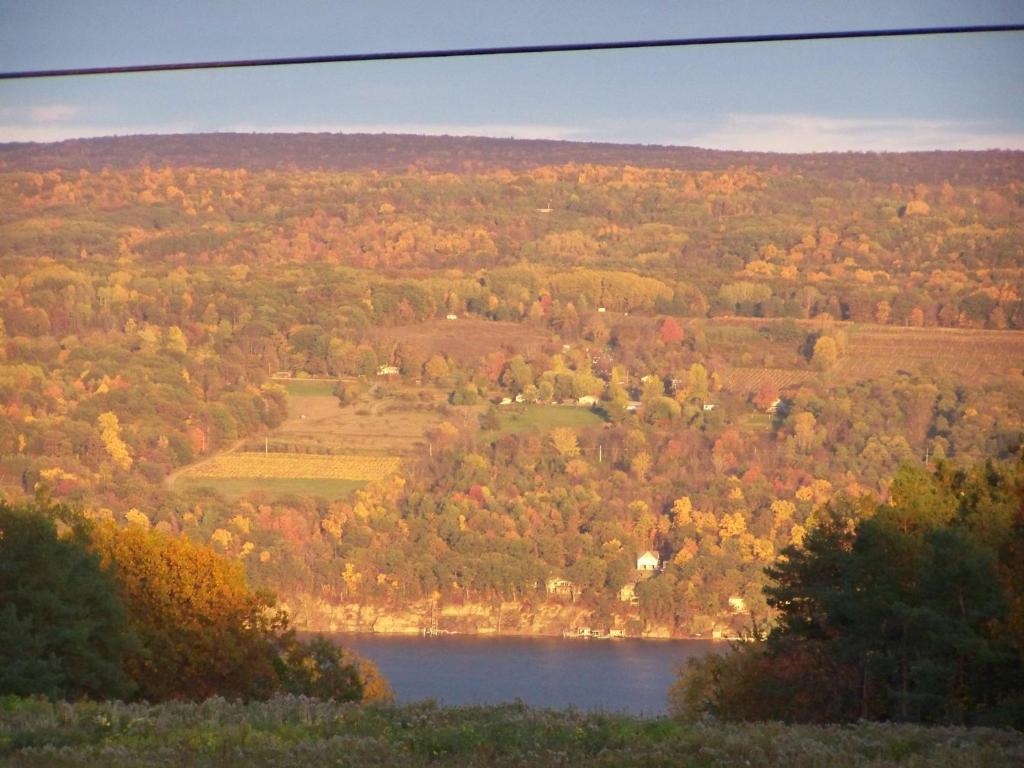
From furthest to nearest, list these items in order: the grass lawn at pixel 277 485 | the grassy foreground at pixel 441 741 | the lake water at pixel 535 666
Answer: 1. the grass lawn at pixel 277 485
2. the lake water at pixel 535 666
3. the grassy foreground at pixel 441 741

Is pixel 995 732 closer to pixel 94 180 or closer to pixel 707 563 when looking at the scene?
pixel 707 563

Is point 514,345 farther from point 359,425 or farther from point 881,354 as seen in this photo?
point 881,354

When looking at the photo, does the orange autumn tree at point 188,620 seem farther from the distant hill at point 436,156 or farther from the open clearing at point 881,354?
the distant hill at point 436,156

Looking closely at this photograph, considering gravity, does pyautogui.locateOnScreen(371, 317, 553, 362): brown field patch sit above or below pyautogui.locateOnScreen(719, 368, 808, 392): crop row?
above

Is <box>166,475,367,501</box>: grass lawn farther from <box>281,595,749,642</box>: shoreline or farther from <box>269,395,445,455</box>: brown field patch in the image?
<box>281,595,749,642</box>: shoreline

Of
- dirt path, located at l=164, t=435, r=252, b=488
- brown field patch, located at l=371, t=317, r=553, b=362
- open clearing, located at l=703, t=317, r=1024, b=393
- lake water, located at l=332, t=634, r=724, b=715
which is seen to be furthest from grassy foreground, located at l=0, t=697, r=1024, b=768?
brown field patch, located at l=371, t=317, r=553, b=362

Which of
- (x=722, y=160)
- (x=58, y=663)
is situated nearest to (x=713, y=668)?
(x=58, y=663)

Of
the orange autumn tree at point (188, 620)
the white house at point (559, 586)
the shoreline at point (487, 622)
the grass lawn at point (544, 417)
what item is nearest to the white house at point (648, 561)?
the white house at point (559, 586)
